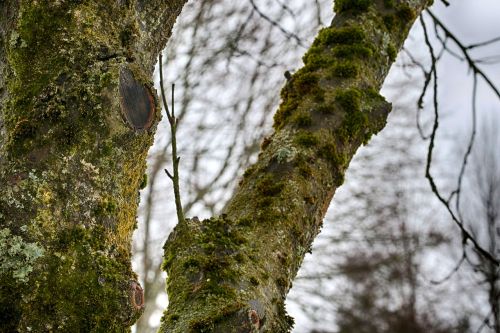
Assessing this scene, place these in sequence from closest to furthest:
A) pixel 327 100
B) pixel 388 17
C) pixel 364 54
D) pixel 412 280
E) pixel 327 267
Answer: pixel 327 100 < pixel 364 54 < pixel 388 17 < pixel 327 267 < pixel 412 280

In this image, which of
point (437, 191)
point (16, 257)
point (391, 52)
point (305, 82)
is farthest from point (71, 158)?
point (437, 191)

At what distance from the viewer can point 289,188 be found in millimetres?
1616

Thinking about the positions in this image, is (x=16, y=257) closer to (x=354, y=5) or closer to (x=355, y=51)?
(x=355, y=51)

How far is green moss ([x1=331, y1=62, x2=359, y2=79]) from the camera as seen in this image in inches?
73.1

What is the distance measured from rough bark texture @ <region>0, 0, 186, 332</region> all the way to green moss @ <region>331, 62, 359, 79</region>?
0.64 meters

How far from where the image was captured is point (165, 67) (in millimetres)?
10383

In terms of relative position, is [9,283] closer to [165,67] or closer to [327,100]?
[327,100]

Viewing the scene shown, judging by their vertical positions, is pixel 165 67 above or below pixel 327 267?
above

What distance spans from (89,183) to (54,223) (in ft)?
0.38

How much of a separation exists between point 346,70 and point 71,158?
3.09 feet

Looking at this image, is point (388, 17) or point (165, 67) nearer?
point (388, 17)

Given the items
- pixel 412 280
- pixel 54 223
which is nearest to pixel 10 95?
pixel 54 223

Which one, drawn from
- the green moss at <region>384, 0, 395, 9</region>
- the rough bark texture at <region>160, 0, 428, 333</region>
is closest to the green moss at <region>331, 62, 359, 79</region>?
the rough bark texture at <region>160, 0, 428, 333</region>

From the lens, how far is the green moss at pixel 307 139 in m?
1.71
